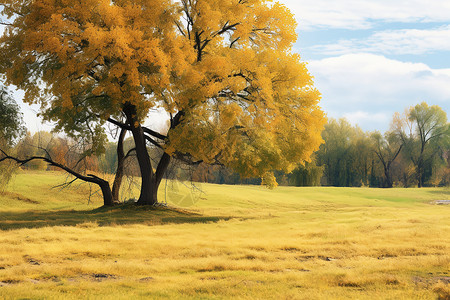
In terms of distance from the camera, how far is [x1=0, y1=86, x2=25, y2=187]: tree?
25828mm

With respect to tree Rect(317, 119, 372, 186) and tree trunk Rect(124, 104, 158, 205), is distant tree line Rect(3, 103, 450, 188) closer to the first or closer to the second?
tree Rect(317, 119, 372, 186)

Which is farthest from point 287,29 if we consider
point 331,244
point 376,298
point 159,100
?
point 376,298

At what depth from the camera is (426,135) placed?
73.6 m

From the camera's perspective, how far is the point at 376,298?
24.2ft

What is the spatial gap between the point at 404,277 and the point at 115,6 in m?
16.3

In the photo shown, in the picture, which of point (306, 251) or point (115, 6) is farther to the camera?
point (115, 6)

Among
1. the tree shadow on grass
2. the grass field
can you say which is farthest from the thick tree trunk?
the grass field

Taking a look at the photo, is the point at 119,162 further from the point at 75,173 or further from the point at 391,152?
the point at 391,152

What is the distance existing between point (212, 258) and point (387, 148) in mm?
69009

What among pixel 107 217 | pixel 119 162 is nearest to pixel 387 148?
pixel 119 162

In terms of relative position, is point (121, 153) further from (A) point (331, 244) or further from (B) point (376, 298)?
(B) point (376, 298)

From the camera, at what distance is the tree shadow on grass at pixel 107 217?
67.7 ft

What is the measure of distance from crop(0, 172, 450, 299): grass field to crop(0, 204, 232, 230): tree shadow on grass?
0.19ft

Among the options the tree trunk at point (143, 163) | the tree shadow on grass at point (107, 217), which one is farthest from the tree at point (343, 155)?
the tree shadow on grass at point (107, 217)
